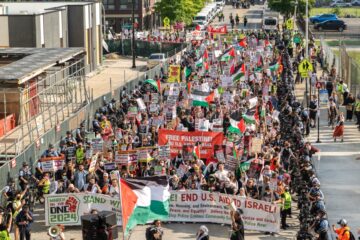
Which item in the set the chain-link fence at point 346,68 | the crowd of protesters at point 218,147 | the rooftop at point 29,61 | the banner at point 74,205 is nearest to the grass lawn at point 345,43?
the chain-link fence at point 346,68

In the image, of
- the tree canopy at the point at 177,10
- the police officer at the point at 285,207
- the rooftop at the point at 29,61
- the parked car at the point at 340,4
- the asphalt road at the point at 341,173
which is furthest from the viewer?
the parked car at the point at 340,4

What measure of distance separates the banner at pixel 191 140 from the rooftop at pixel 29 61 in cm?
764

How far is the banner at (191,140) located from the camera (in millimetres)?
25594

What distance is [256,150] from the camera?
83.2 feet

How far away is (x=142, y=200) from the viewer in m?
17.5

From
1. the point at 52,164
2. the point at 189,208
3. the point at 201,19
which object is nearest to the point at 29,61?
the point at 52,164

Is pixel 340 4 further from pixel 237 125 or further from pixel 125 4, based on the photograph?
pixel 237 125

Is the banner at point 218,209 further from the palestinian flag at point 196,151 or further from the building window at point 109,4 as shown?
the building window at point 109,4

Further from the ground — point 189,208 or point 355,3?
point 355,3

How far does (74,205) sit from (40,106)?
49.1 feet

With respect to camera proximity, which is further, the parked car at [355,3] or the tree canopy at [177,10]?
the parked car at [355,3]

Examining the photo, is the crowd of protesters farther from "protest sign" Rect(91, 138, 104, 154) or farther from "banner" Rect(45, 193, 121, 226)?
"banner" Rect(45, 193, 121, 226)

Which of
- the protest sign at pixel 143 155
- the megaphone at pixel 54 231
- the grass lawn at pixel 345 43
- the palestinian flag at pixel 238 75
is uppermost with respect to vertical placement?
the palestinian flag at pixel 238 75

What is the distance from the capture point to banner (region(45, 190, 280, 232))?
2169cm
